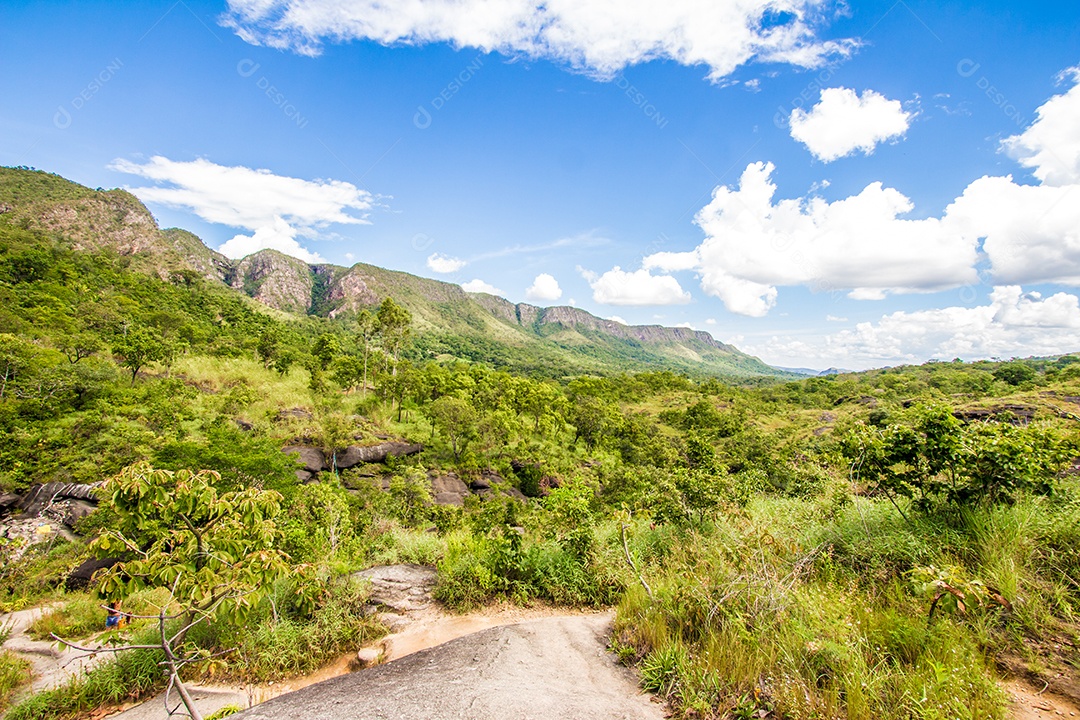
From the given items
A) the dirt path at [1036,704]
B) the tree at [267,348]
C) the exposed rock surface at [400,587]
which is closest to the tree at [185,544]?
the exposed rock surface at [400,587]

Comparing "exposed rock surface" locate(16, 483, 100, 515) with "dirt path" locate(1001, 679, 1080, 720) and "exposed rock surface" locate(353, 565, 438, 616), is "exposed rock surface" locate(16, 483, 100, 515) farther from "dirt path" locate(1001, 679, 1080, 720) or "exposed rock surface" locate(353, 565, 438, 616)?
"dirt path" locate(1001, 679, 1080, 720)

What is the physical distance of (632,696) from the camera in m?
3.85

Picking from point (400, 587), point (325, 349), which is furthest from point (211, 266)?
point (400, 587)

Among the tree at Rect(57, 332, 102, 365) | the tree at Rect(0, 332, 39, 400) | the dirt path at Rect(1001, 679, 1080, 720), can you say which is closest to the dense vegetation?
the dirt path at Rect(1001, 679, 1080, 720)

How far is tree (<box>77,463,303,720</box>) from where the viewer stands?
318 centimetres

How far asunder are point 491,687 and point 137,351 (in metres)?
34.9

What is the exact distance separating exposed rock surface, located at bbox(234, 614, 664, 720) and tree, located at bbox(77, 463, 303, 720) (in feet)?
4.02

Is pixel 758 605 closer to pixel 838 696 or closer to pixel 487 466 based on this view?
pixel 838 696

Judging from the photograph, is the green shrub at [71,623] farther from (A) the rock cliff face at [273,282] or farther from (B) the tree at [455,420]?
(A) the rock cliff face at [273,282]

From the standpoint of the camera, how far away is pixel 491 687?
3965 millimetres

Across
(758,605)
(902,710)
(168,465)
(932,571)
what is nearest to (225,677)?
(758,605)

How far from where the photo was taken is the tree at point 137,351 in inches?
1053

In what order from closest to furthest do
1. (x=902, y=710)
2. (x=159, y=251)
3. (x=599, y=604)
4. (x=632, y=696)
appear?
1. (x=902, y=710)
2. (x=632, y=696)
3. (x=599, y=604)
4. (x=159, y=251)

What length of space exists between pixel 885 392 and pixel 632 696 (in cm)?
8526
